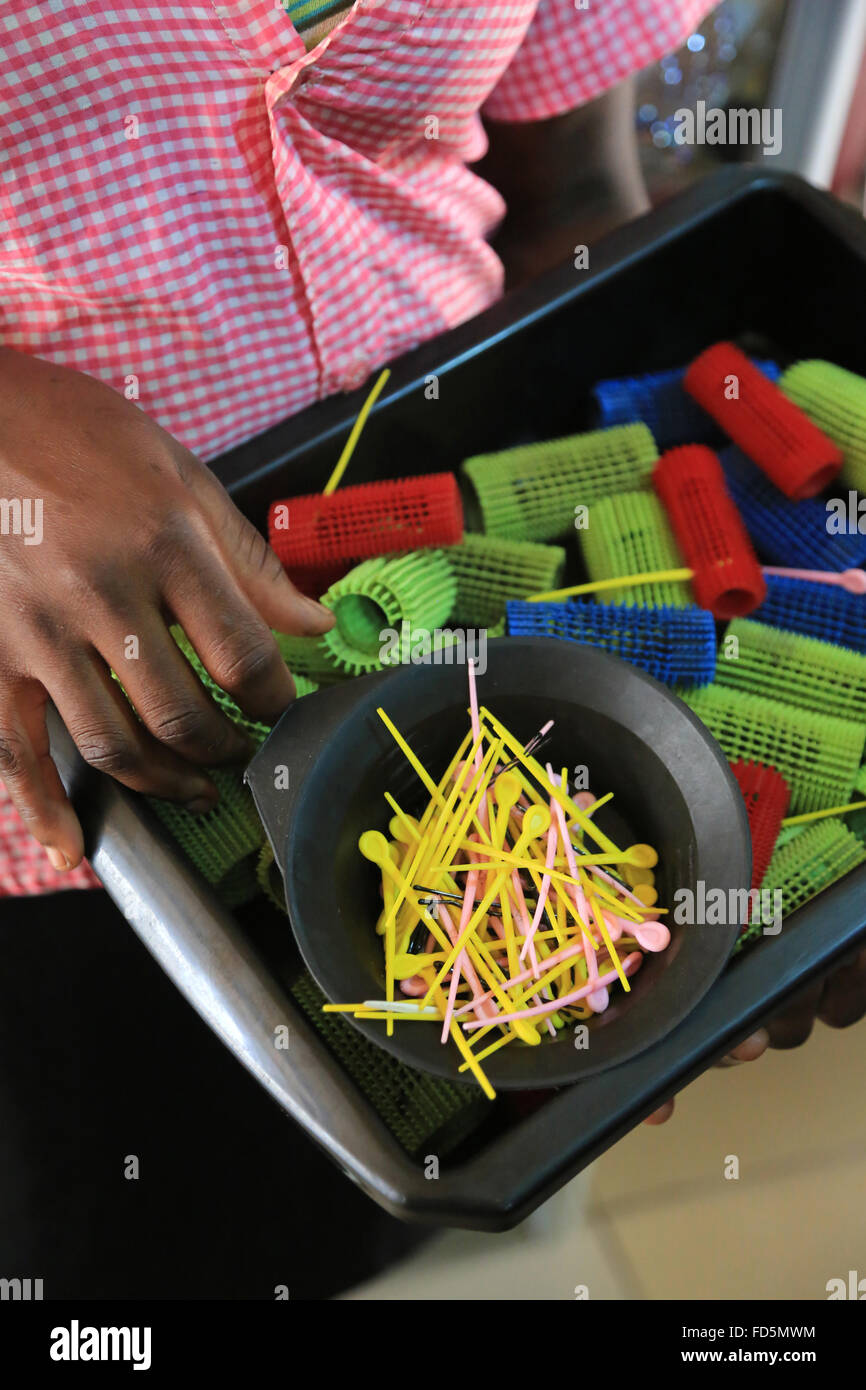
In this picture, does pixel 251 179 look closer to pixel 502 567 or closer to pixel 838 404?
pixel 502 567

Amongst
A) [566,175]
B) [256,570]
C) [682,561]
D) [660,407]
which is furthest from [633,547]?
[566,175]

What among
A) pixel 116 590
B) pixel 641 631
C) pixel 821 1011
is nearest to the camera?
pixel 116 590

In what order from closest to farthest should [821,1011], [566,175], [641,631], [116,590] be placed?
1. [116,590]
2. [641,631]
3. [821,1011]
4. [566,175]

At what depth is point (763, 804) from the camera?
0.59 m

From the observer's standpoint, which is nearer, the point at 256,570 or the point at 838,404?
the point at 256,570

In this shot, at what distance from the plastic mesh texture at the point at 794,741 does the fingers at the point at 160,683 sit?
0.93ft

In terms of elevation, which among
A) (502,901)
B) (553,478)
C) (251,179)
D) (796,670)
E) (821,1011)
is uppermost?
(251,179)

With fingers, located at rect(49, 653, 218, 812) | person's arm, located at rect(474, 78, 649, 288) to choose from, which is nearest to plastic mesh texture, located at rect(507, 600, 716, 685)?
fingers, located at rect(49, 653, 218, 812)

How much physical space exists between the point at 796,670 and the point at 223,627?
346mm

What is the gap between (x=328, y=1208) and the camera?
29.5 inches

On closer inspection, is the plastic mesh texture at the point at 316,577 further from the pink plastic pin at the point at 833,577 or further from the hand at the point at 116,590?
the pink plastic pin at the point at 833,577

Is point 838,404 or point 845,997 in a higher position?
point 838,404

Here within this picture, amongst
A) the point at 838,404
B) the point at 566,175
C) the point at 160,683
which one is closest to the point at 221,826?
the point at 160,683
